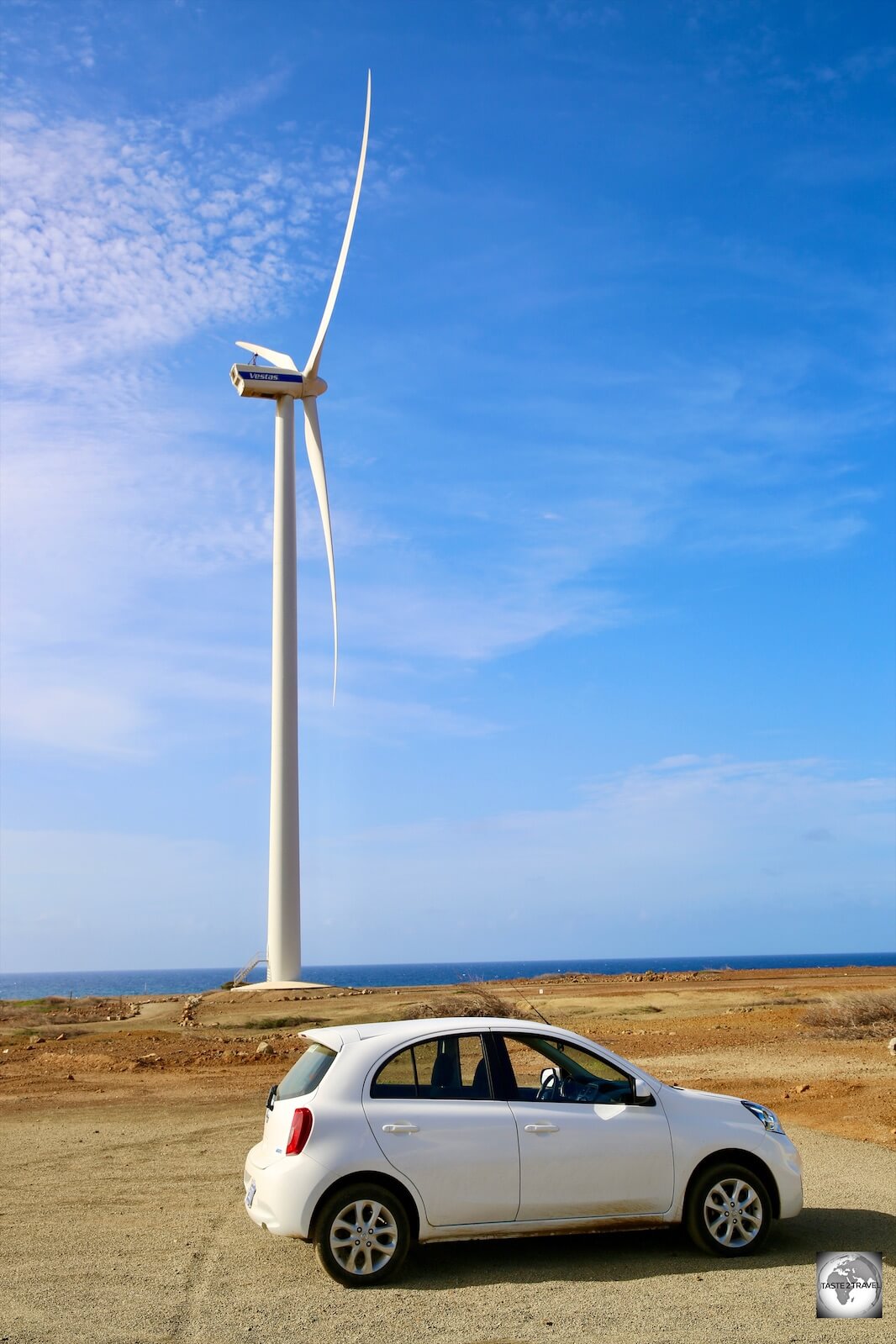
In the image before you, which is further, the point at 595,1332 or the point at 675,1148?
the point at 675,1148

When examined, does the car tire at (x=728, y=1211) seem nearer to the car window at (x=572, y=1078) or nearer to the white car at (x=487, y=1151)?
the white car at (x=487, y=1151)

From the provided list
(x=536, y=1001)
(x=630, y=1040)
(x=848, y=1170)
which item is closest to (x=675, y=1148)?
(x=848, y=1170)

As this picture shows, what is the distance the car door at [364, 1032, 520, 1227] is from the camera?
8133 millimetres

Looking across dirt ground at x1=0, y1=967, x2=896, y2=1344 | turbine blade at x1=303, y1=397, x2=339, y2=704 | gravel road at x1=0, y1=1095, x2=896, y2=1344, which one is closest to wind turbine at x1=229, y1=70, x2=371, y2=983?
turbine blade at x1=303, y1=397, x2=339, y2=704

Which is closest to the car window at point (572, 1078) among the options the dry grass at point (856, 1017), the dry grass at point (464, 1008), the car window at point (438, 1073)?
the car window at point (438, 1073)

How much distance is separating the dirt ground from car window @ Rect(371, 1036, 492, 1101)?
1.22 m

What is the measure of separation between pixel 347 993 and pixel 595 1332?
32.2m

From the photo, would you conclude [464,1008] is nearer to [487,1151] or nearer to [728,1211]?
[728,1211]

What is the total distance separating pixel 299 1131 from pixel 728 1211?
3.19m

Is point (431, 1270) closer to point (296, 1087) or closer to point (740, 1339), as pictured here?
point (296, 1087)

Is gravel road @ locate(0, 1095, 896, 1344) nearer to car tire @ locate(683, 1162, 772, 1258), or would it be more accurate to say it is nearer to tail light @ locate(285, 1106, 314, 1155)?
car tire @ locate(683, 1162, 772, 1258)

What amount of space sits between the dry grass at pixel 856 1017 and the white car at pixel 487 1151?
16490 mm

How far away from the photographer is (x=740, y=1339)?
22.6 feet

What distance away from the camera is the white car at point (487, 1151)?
805 centimetres
